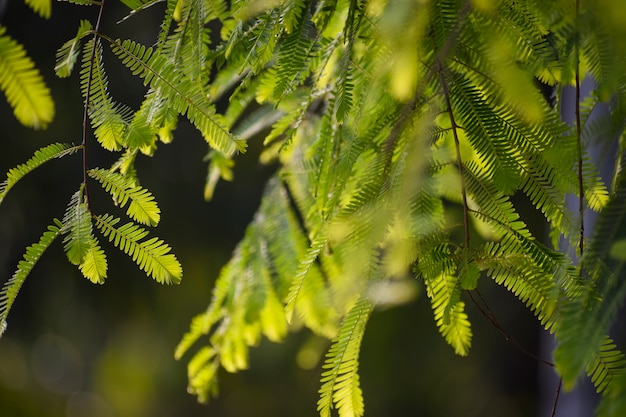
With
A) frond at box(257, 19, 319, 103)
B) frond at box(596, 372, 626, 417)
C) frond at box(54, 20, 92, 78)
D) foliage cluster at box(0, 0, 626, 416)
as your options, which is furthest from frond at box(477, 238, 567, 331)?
frond at box(54, 20, 92, 78)

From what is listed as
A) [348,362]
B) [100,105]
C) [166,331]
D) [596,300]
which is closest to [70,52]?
[100,105]

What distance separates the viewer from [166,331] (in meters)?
4.01

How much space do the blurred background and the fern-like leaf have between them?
3.13 meters

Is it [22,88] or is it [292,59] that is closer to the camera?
[22,88]

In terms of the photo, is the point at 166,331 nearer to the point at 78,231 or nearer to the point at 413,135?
the point at 78,231

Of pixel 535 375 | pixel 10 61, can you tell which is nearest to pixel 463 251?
pixel 10 61

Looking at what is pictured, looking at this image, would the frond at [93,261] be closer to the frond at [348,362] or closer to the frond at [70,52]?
the frond at [70,52]

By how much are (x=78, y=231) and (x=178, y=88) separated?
217mm

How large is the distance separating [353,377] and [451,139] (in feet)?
1.38

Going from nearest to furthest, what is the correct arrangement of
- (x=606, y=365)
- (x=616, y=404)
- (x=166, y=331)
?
(x=616, y=404), (x=606, y=365), (x=166, y=331)

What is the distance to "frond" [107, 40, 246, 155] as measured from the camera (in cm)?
72

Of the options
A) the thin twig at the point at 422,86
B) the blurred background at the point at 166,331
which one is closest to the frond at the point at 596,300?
the thin twig at the point at 422,86

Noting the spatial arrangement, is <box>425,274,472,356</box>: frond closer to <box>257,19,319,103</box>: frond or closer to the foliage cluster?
the foliage cluster

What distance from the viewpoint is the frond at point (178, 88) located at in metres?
0.72
